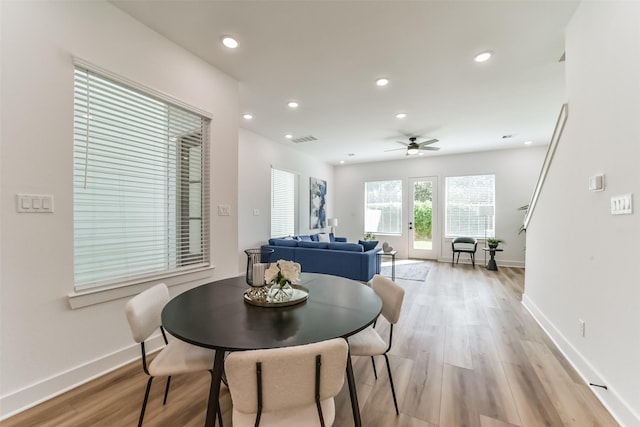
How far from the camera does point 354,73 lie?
307cm

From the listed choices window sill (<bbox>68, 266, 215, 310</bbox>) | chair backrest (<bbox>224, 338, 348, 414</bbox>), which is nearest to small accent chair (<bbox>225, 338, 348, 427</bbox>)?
chair backrest (<bbox>224, 338, 348, 414</bbox>)

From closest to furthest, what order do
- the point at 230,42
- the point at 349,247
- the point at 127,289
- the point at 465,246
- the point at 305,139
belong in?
the point at 127,289
the point at 230,42
the point at 349,247
the point at 305,139
the point at 465,246

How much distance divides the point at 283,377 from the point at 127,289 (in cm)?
190

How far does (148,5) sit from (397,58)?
7.34ft

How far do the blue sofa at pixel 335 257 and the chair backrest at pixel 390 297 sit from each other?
253 centimetres

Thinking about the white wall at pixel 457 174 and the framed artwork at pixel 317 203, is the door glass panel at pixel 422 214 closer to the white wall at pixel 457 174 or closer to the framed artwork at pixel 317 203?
the white wall at pixel 457 174

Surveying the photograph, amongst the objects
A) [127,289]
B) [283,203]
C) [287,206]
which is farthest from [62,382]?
[287,206]

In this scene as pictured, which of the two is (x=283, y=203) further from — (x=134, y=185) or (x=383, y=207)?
(x=134, y=185)

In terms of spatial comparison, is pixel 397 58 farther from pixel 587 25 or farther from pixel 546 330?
pixel 546 330

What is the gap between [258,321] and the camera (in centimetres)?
132

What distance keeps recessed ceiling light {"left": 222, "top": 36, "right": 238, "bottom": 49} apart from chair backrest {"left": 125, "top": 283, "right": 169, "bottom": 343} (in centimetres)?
221

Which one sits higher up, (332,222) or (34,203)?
(34,203)

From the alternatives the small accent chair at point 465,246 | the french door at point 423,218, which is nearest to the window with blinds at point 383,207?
the french door at point 423,218

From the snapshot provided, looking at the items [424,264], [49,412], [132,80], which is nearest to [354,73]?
[132,80]
